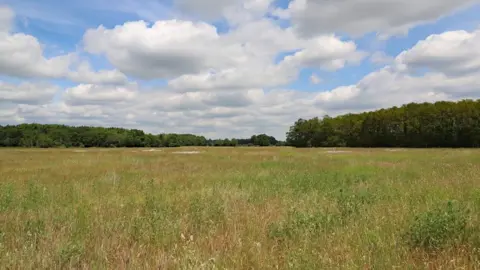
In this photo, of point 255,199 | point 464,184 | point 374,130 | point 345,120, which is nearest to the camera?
point 255,199

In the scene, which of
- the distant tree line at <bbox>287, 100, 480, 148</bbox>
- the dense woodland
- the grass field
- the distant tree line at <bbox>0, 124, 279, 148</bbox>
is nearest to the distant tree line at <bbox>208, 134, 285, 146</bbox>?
the dense woodland

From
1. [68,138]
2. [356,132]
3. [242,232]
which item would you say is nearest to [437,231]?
[242,232]

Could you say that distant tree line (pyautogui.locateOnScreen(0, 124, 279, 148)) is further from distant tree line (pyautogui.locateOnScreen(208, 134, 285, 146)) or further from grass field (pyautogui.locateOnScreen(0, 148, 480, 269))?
grass field (pyautogui.locateOnScreen(0, 148, 480, 269))

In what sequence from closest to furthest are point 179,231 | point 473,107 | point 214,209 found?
point 179,231, point 214,209, point 473,107

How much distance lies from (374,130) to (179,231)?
9691cm

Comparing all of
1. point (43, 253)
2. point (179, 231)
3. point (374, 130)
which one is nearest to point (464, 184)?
point (179, 231)

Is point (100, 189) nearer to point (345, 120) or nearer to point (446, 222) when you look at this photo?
point (446, 222)

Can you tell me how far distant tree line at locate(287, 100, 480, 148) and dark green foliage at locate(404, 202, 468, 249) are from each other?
81.6m

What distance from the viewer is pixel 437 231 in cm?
514

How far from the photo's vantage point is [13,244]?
5418 millimetres

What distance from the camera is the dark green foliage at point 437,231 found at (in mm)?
5082

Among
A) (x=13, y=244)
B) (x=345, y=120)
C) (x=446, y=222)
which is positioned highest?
(x=345, y=120)

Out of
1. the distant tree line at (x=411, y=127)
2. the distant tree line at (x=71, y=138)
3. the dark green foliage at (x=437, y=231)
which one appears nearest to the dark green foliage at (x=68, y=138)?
the distant tree line at (x=71, y=138)

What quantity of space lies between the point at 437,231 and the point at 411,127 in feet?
292
